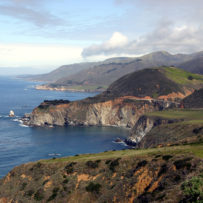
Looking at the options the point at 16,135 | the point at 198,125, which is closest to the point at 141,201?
the point at 198,125

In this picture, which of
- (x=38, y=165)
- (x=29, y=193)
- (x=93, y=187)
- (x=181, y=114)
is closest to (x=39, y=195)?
(x=29, y=193)

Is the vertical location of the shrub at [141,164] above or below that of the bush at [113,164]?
above

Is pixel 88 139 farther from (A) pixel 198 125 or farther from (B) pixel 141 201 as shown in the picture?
(B) pixel 141 201

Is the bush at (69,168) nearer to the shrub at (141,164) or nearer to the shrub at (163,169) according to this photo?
the shrub at (141,164)

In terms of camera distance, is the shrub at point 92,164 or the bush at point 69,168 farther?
the bush at point 69,168

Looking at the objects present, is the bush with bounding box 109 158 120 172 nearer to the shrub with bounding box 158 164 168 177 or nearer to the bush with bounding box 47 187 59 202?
the shrub with bounding box 158 164 168 177

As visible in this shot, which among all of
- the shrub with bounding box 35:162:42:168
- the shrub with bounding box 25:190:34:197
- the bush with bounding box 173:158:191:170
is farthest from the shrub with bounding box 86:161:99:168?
the bush with bounding box 173:158:191:170

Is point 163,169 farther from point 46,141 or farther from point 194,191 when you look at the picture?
point 46,141

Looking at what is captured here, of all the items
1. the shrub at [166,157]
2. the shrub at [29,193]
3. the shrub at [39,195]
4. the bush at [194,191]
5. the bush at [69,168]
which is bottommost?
the shrub at [29,193]

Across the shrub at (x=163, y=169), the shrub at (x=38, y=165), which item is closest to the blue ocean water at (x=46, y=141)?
the shrub at (x=38, y=165)
